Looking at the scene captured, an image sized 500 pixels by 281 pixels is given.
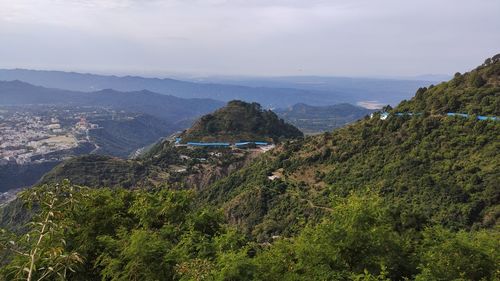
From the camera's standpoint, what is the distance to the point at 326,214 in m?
24.0

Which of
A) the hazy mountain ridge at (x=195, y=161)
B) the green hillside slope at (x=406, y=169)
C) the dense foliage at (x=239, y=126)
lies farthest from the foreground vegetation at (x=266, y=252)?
the dense foliage at (x=239, y=126)

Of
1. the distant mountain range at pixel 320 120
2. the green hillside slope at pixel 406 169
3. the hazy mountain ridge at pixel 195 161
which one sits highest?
the green hillside slope at pixel 406 169

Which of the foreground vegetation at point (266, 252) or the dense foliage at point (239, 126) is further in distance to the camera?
the dense foliage at point (239, 126)

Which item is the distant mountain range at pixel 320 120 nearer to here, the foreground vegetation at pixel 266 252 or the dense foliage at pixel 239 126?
the dense foliage at pixel 239 126

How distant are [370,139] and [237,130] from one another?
38507 millimetres

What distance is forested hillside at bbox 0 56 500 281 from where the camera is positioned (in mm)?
7332

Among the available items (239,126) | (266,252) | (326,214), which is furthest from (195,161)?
(266,252)

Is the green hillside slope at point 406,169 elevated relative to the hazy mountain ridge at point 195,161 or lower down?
elevated

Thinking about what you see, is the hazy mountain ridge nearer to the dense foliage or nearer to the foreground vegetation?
the dense foliage

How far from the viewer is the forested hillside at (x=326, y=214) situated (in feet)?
24.1

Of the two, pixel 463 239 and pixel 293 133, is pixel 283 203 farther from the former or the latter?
pixel 293 133

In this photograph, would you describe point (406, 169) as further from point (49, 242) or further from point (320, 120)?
point (320, 120)

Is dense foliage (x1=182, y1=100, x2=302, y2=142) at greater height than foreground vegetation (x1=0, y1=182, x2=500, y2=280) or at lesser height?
lesser

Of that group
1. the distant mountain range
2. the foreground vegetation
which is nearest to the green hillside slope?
the foreground vegetation
